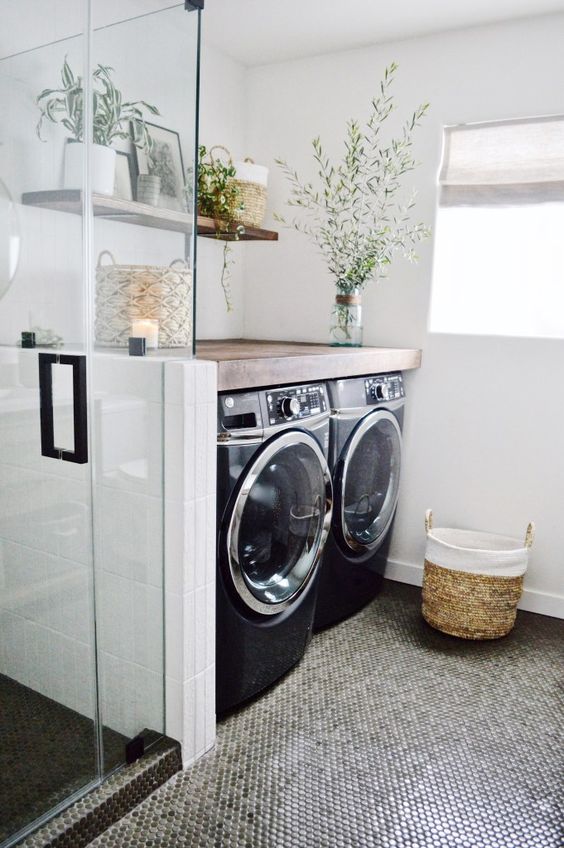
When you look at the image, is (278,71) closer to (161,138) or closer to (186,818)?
(161,138)

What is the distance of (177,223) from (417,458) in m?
1.70

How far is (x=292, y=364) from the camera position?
2000 mm

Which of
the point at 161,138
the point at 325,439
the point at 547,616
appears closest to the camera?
the point at 161,138

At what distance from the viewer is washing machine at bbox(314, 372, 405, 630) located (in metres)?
2.31

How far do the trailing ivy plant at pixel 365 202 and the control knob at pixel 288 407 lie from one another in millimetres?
935

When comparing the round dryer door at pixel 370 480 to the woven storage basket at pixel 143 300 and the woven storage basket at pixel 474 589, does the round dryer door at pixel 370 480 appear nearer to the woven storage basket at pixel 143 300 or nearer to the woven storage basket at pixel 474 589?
the woven storage basket at pixel 474 589

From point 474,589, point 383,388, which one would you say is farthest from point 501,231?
point 474,589

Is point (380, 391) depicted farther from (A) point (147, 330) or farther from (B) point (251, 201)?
(A) point (147, 330)

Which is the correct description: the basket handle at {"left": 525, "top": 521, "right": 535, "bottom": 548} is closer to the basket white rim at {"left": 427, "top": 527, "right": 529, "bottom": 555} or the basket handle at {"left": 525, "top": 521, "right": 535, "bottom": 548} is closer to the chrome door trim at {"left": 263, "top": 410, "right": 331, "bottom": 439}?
the basket white rim at {"left": 427, "top": 527, "right": 529, "bottom": 555}

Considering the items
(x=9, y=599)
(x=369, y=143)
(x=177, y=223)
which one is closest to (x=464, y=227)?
(x=369, y=143)

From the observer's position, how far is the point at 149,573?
5.54 ft

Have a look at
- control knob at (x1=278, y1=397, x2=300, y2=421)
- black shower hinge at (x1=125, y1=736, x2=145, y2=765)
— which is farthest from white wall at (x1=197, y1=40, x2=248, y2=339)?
black shower hinge at (x1=125, y1=736, x2=145, y2=765)

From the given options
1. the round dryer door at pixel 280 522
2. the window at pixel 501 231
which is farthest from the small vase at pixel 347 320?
the round dryer door at pixel 280 522

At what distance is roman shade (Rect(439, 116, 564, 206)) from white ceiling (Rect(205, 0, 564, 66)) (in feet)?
1.25
